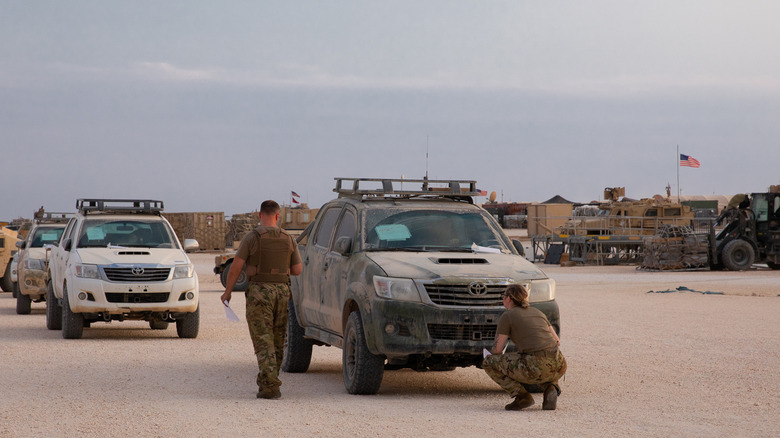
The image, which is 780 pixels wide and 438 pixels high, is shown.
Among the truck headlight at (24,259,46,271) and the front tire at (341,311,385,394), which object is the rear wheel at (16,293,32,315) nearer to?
the truck headlight at (24,259,46,271)

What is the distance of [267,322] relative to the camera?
9.55 m

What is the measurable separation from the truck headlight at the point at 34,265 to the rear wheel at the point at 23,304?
602 millimetres

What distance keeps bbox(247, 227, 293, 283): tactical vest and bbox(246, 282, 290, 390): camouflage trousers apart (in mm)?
72

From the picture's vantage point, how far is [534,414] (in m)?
8.81

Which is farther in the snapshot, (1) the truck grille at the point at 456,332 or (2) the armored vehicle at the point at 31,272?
(2) the armored vehicle at the point at 31,272

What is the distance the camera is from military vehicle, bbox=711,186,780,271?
36.0 metres

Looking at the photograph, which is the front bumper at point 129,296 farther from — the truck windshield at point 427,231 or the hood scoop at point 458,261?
the hood scoop at point 458,261

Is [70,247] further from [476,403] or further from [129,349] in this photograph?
[476,403]

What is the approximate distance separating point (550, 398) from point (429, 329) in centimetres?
119

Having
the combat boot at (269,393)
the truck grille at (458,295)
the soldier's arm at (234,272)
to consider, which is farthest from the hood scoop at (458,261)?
the combat boot at (269,393)

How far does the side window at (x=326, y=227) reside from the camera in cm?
1151

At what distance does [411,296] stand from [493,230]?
1833 mm

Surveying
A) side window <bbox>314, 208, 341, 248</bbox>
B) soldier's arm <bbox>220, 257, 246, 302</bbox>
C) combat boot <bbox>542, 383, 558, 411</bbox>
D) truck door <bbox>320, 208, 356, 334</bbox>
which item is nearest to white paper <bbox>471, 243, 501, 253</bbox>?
truck door <bbox>320, 208, 356, 334</bbox>

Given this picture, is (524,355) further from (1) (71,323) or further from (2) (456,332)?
(1) (71,323)
